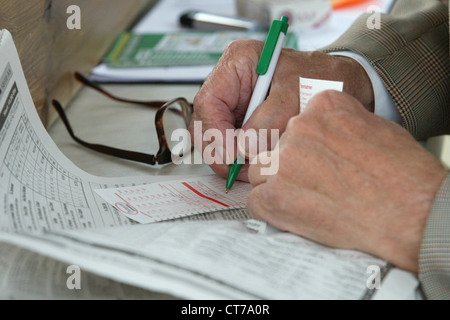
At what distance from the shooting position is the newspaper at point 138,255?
0.44 m

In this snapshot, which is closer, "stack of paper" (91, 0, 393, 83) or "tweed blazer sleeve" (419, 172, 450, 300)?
"tweed blazer sleeve" (419, 172, 450, 300)

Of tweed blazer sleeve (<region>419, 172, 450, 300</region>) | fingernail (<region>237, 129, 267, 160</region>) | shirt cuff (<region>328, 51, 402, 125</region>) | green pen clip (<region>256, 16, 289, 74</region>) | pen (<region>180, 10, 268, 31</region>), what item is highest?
pen (<region>180, 10, 268, 31</region>)

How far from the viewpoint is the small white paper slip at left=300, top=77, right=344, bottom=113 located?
647mm

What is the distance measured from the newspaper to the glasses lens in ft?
0.77

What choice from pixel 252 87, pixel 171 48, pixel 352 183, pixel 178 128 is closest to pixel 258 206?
A: pixel 352 183

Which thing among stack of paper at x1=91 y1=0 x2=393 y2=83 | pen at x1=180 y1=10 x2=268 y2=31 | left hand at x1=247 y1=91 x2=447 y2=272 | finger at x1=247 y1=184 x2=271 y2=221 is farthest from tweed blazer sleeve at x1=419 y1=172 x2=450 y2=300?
pen at x1=180 y1=10 x2=268 y2=31

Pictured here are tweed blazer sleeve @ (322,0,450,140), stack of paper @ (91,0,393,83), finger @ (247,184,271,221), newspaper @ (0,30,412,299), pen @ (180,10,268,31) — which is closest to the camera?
newspaper @ (0,30,412,299)

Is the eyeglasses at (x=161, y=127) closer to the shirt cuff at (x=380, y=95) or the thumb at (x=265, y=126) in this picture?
the thumb at (x=265, y=126)

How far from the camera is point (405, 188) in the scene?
0.50m

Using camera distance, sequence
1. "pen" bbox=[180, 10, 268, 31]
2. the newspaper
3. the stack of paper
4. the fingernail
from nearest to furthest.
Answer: the newspaper, the fingernail, the stack of paper, "pen" bbox=[180, 10, 268, 31]

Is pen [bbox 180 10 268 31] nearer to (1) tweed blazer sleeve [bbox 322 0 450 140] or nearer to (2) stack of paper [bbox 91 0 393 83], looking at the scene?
(2) stack of paper [bbox 91 0 393 83]

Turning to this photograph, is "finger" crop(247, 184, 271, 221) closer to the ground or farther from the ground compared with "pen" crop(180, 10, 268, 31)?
closer to the ground

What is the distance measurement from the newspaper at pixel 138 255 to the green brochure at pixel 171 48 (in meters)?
0.58
